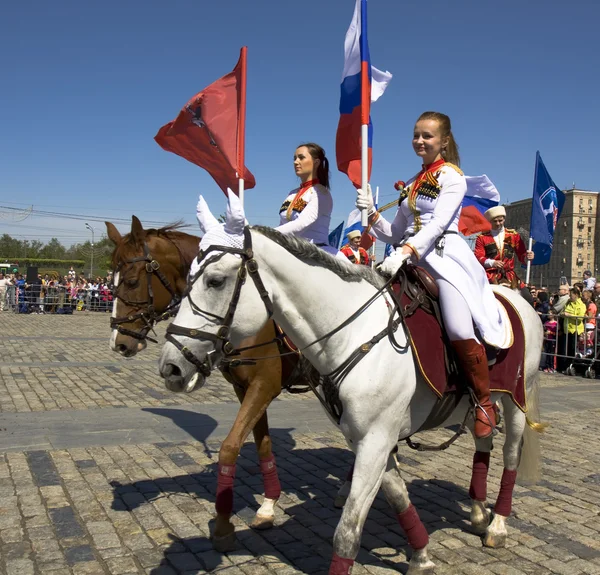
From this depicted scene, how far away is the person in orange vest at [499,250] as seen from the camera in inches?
300

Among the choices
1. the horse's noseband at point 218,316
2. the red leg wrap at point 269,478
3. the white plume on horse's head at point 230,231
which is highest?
the white plume on horse's head at point 230,231

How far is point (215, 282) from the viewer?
2.98 m

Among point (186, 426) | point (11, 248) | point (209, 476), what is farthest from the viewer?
point (11, 248)

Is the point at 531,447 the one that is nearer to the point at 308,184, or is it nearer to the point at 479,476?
the point at 479,476

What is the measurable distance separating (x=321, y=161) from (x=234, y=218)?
89.6 inches

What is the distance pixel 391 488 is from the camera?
347 cm

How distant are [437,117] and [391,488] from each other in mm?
2450

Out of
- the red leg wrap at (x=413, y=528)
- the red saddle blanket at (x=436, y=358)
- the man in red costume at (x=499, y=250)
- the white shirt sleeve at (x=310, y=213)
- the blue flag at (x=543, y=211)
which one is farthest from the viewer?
the blue flag at (x=543, y=211)

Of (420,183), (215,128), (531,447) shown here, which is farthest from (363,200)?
(215,128)

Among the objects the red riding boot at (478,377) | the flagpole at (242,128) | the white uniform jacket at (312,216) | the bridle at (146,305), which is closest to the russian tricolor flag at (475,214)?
the white uniform jacket at (312,216)

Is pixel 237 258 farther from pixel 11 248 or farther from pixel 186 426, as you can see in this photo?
pixel 11 248

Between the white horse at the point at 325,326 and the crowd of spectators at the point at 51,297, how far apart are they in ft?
84.8

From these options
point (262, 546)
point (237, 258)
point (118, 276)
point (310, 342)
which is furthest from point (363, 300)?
point (118, 276)

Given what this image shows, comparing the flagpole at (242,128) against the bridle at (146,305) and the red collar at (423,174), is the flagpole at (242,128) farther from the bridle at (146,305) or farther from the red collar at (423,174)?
the red collar at (423,174)
